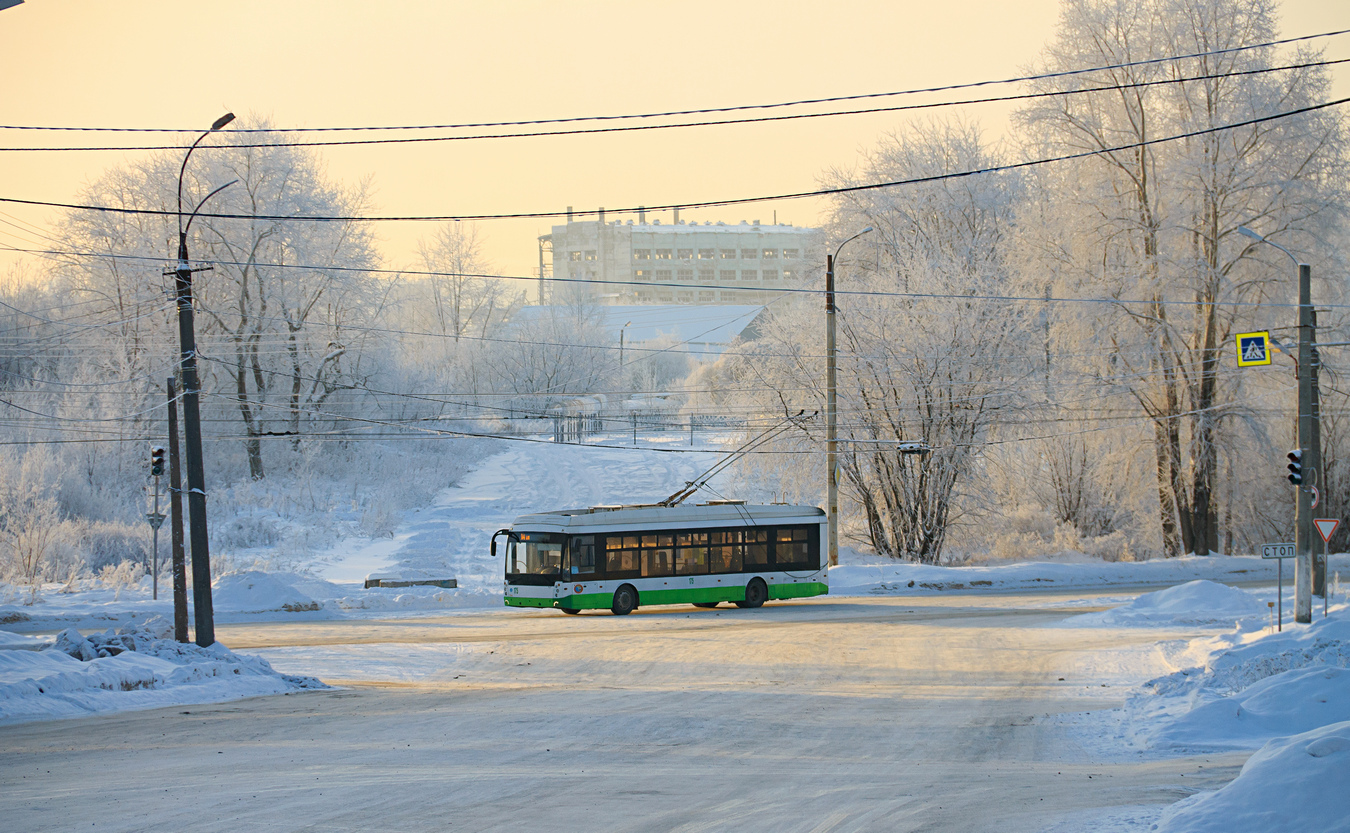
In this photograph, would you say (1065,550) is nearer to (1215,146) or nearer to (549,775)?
(1215,146)

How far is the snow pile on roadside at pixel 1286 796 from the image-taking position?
612cm

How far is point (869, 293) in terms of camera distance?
34.1 metres

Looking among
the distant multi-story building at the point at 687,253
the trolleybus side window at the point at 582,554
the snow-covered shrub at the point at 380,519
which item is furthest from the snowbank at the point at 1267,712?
the distant multi-story building at the point at 687,253

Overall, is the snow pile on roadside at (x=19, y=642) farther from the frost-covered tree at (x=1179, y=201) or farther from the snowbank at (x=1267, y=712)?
the frost-covered tree at (x=1179, y=201)

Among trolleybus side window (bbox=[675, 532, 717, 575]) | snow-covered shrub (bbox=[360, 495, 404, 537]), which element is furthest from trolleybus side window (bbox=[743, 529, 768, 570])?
snow-covered shrub (bbox=[360, 495, 404, 537])

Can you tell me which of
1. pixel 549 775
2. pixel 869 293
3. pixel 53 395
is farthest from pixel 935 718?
pixel 53 395

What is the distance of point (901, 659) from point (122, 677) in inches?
450

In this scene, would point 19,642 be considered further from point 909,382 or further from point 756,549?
point 909,382

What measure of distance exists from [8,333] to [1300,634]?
2113 inches

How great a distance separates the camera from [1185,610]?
21656 millimetres

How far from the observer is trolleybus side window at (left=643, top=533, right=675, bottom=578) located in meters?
24.8

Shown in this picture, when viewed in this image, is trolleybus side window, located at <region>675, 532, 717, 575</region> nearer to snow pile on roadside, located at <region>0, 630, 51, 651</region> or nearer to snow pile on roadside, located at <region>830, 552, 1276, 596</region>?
snow pile on roadside, located at <region>830, 552, 1276, 596</region>

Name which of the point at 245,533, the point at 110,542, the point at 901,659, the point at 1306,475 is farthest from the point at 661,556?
the point at 110,542

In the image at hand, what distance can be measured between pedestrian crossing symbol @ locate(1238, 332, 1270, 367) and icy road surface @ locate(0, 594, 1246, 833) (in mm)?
9868
